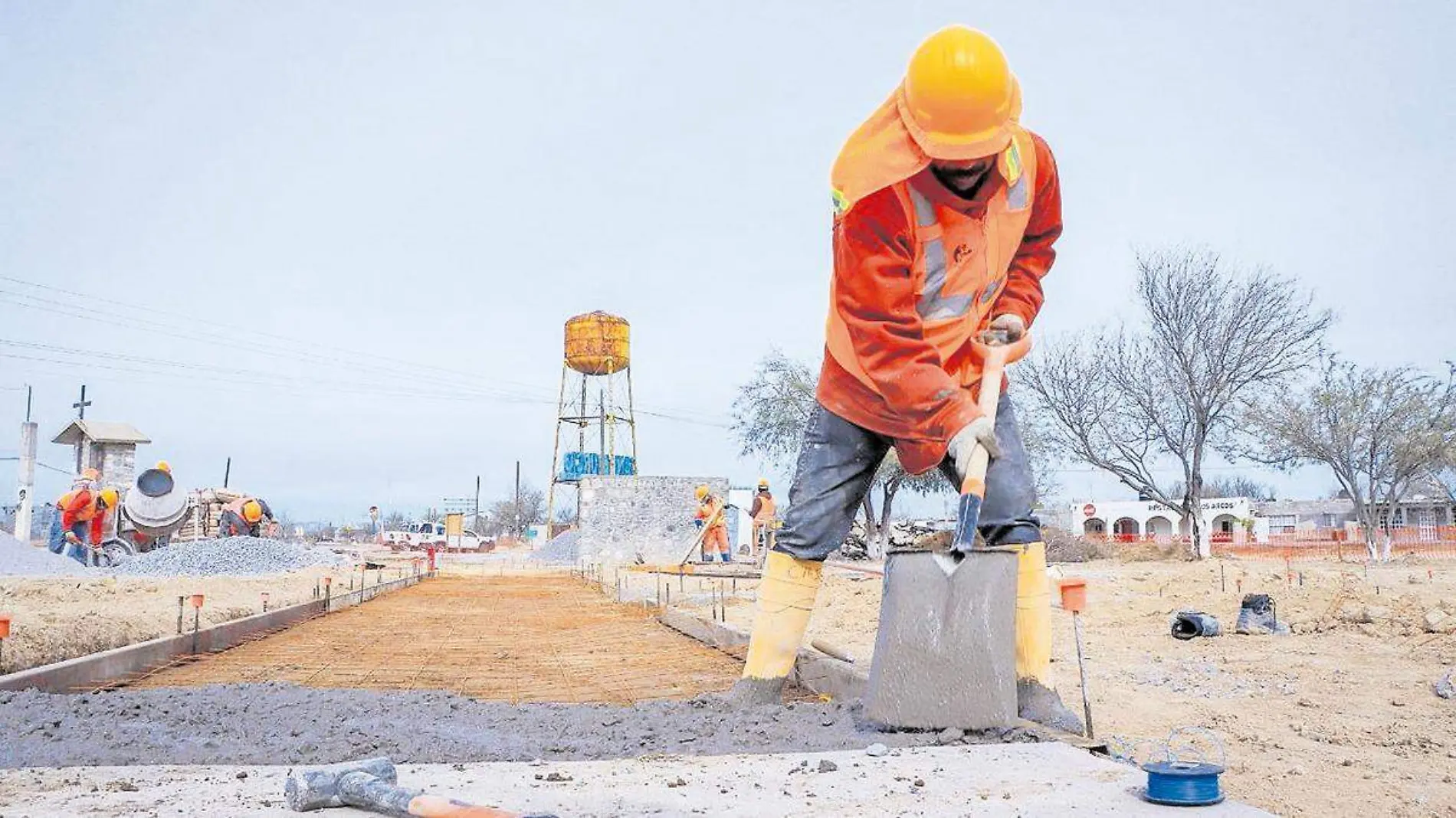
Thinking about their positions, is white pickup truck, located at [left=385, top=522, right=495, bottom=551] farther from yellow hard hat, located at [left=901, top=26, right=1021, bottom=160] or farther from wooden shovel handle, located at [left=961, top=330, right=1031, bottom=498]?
yellow hard hat, located at [left=901, top=26, right=1021, bottom=160]

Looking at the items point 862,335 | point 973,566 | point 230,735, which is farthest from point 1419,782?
point 230,735

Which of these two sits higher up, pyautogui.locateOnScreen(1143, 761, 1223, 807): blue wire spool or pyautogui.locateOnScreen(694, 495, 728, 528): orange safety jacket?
pyautogui.locateOnScreen(694, 495, 728, 528): orange safety jacket

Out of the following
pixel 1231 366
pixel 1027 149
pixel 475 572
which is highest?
pixel 1231 366

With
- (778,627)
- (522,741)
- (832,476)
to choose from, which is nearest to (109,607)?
(522,741)

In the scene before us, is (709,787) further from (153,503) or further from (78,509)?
(153,503)

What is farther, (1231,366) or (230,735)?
(1231,366)

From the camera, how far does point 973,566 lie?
12.1ft

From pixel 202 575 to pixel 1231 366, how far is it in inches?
844

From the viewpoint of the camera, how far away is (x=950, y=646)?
3.64 m

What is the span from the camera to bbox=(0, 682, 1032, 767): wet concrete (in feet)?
11.3

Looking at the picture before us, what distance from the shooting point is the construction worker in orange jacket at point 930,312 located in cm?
388

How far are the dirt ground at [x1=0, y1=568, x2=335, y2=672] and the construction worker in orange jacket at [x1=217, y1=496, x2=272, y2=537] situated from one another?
6.14m

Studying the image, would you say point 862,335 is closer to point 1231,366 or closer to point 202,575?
point 202,575

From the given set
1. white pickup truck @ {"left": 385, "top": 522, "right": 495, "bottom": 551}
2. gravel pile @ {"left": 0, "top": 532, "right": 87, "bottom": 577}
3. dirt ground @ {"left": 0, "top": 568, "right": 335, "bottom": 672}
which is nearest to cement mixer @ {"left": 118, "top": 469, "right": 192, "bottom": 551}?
gravel pile @ {"left": 0, "top": 532, "right": 87, "bottom": 577}
